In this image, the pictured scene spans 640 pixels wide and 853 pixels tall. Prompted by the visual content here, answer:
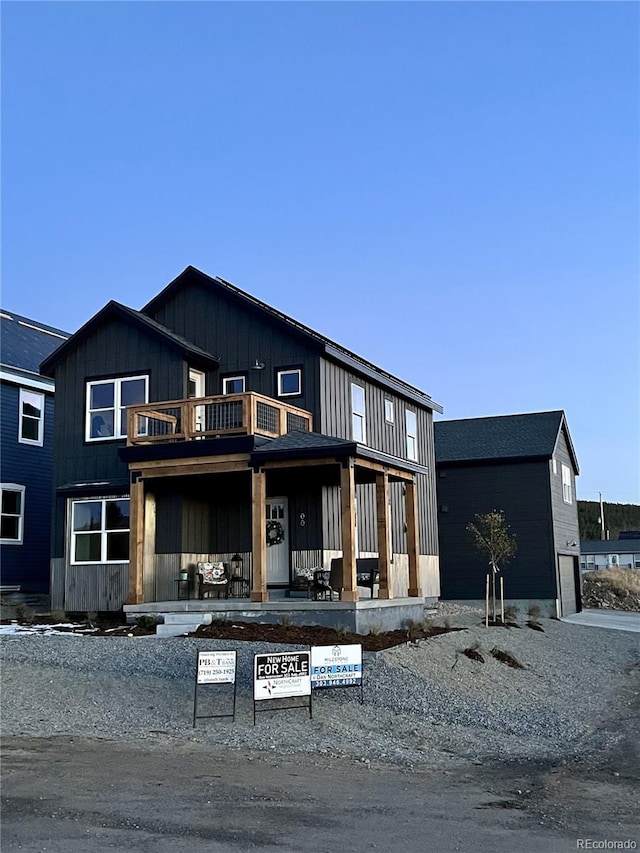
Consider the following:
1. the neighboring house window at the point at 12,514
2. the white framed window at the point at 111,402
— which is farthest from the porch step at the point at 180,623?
the neighboring house window at the point at 12,514

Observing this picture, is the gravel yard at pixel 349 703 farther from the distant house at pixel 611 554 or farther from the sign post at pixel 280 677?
the distant house at pixel 611 554

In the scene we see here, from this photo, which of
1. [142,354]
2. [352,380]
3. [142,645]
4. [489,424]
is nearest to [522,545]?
[489,424]

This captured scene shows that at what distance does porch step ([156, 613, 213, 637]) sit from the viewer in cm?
1712

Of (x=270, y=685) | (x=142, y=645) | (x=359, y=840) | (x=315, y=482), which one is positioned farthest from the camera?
(x=315, y=482)

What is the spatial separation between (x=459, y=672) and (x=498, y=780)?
601 cm

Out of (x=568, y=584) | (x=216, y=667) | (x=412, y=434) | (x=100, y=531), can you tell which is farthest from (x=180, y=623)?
(x=568, y=584)

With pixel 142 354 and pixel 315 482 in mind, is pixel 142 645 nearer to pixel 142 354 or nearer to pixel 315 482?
pixel 315 482

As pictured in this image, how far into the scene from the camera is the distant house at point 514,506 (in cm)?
2997

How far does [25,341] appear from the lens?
93.8 ft

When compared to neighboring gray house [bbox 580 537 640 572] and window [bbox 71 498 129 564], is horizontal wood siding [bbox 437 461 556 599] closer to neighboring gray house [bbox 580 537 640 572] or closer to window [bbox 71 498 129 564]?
window [bbox 71 498 129 564]

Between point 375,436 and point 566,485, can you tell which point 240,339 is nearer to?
point 375,436

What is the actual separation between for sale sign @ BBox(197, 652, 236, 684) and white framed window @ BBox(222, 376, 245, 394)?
10578 millimetres

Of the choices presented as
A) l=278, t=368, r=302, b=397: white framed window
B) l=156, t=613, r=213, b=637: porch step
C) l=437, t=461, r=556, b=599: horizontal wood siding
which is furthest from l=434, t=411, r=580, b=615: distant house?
l=156, t=613, r=213, b=637: porch step

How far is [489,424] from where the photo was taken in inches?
1339
